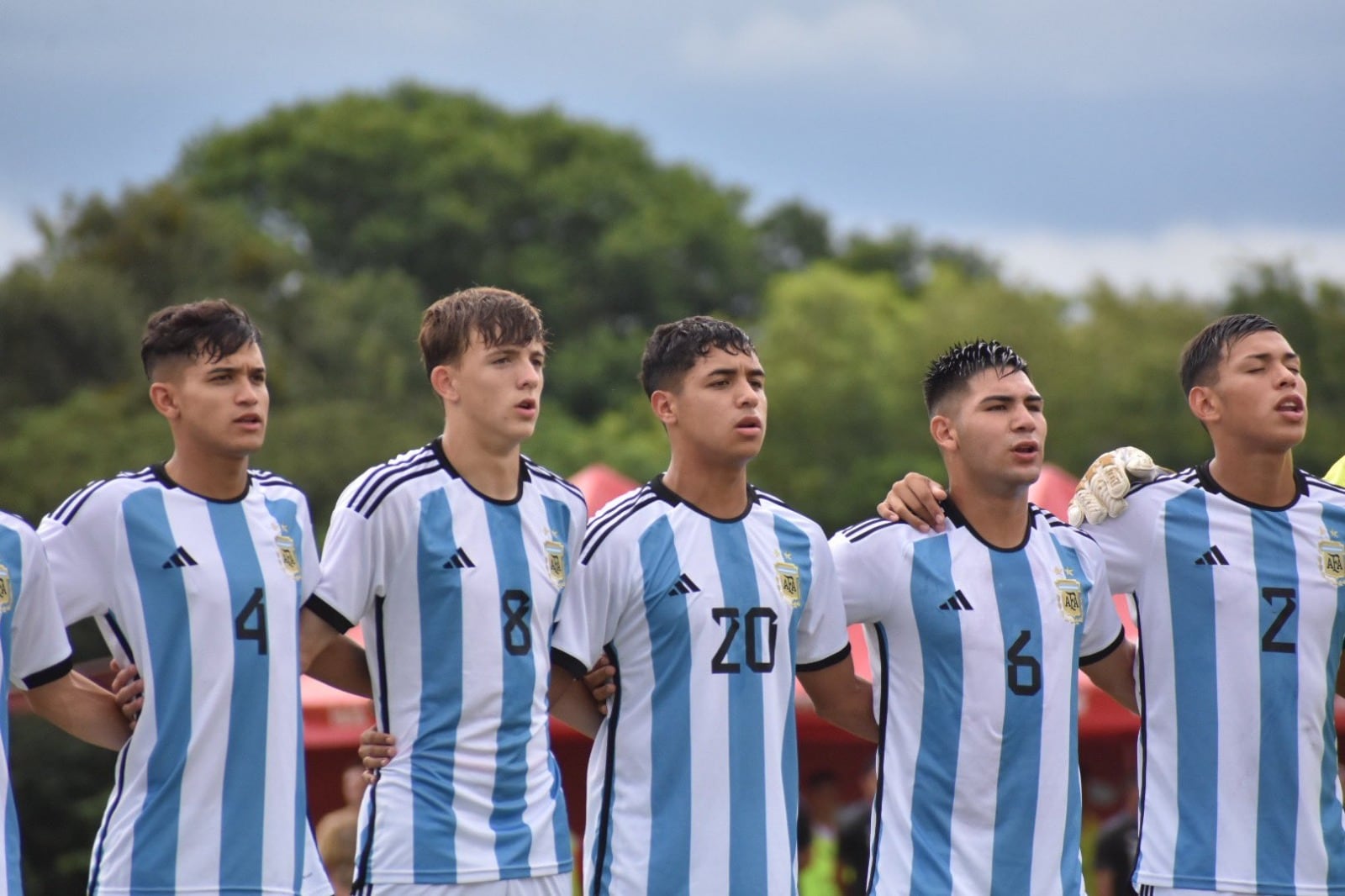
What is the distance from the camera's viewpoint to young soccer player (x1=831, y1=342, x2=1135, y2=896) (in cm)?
539

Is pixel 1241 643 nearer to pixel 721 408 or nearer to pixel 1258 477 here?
pixel 1258 477

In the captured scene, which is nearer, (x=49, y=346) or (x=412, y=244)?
(x=49, y=346)

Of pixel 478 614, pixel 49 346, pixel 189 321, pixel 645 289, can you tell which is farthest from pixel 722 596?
pixel 645 289

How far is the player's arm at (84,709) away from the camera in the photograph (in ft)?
16.3

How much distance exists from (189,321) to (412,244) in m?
38.8

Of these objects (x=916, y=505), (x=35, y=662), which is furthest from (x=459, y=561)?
(x=916, y=505)

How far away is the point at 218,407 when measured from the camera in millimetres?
5098

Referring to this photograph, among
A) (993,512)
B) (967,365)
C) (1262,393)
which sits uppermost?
(967,365)

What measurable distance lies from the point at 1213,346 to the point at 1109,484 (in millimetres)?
591

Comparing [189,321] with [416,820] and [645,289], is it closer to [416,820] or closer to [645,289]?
[416,820]

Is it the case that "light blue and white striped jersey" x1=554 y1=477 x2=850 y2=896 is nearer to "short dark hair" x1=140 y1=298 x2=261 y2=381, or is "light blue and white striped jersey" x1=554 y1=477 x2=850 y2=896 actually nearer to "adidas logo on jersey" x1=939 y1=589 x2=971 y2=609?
"adidas logo on jersey" x1=939 y1=589 x2=971 y2=609

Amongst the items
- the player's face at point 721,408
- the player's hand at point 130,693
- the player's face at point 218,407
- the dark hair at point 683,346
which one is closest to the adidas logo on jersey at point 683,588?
the player's face at point 721,408

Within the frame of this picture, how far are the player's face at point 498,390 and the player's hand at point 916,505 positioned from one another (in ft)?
3.91

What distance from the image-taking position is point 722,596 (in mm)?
5402
